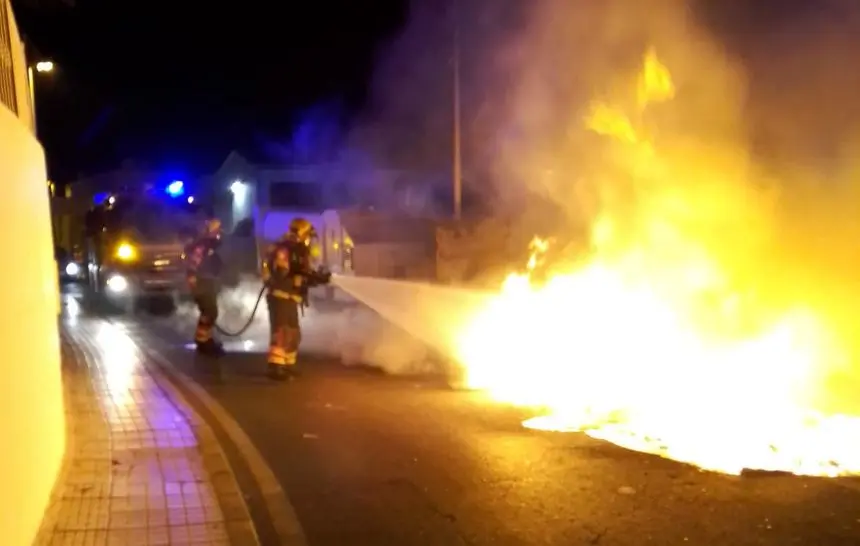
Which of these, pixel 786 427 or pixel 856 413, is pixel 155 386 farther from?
pixel 856 413

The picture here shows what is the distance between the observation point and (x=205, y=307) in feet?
39.1

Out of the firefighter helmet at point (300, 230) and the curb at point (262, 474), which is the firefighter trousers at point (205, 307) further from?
the firefighter helmet at point (300, 230)

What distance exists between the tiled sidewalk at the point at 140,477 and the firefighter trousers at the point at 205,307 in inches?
103

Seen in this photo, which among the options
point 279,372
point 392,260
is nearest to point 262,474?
point 279,372

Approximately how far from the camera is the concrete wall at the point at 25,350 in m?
3.75

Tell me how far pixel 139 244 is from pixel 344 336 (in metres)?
8.10

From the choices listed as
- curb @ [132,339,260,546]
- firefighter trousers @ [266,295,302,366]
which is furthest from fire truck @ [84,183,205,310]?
curb @ [132,339,260,546]

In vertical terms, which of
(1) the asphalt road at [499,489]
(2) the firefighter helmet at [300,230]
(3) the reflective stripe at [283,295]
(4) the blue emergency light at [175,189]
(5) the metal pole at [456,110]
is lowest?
(1) the asphalt road at [499,489]

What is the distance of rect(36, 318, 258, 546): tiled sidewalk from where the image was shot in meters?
4.82

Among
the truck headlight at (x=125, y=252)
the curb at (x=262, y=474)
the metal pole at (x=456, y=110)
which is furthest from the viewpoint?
the truck headlight at (x=125, y=252)

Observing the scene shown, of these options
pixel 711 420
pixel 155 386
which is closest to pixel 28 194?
pixel 155 386

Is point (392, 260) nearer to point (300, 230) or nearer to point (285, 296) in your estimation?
point (300, 230)

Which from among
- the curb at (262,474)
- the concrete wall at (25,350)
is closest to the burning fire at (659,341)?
the curb at (262,474)

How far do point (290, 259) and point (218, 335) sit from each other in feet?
15.5
